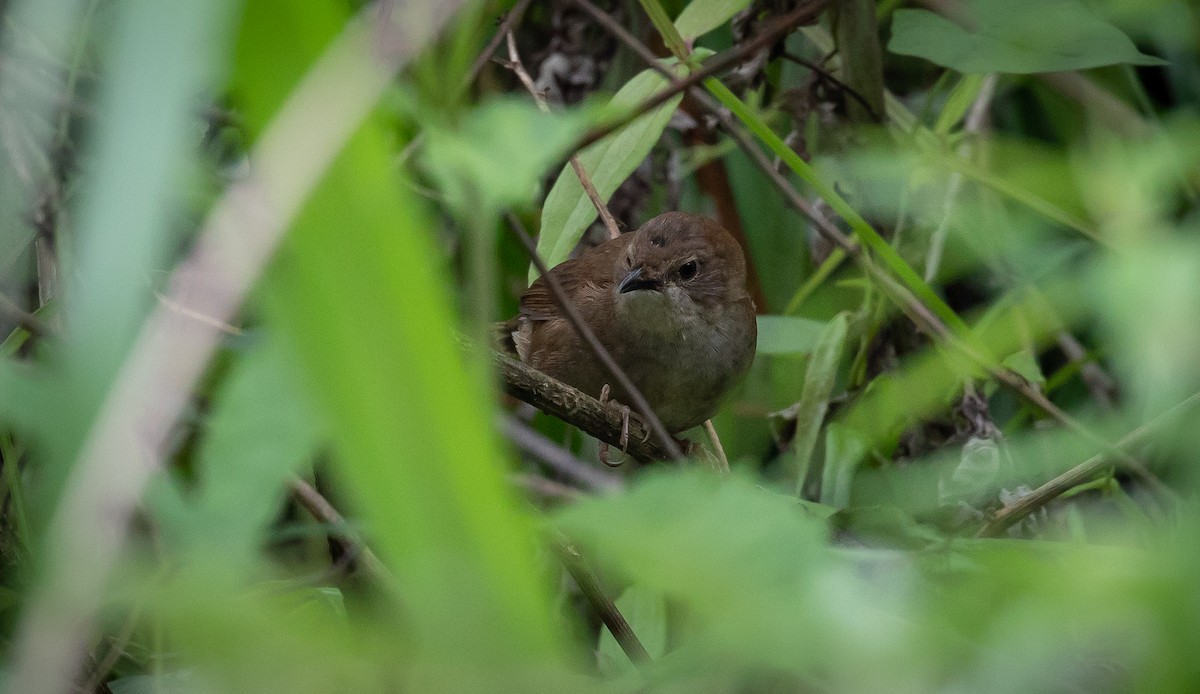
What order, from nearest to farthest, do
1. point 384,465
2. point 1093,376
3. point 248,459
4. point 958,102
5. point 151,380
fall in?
1. point 384,465
2. point 151,380
3. point 248,459
4. point 958,102
5. point 1093,376

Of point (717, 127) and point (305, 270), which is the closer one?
point (305, 270)

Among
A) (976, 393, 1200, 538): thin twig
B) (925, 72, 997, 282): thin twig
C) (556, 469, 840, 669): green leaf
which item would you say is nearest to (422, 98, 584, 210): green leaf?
(556, 469, 840, 669): green leaf

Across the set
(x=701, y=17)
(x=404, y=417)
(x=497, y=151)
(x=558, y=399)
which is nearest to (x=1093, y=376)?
(x=701, y=17)

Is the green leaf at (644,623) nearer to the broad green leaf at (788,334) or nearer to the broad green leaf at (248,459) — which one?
the broad green leaf at (788,334)

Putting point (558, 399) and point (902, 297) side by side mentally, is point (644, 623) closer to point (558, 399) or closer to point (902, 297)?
point (558, 399)

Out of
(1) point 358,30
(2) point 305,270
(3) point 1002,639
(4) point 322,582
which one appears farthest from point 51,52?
(3) point 1002,639

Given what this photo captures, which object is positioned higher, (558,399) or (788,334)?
(558,399)

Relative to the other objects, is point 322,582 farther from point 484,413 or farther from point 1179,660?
point 1179,660
